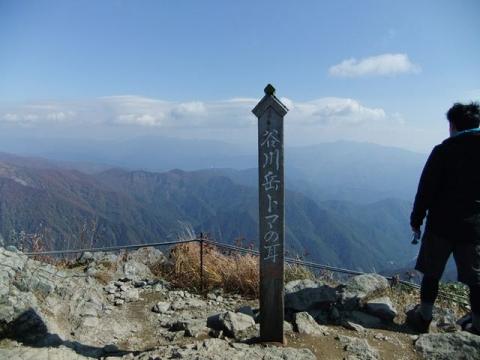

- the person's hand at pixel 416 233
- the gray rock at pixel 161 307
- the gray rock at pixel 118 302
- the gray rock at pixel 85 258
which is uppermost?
the person's hand at pixel 416 233

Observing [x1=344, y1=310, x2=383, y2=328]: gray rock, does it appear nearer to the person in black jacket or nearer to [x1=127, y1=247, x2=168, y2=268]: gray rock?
the person in black jacket

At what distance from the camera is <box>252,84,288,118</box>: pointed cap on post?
4121 millimetres

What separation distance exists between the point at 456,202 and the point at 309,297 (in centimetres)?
239

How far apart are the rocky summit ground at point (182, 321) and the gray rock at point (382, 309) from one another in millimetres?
14

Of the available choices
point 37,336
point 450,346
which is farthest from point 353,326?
point 37,336

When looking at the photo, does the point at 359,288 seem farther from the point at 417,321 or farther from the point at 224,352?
the point at 224,352

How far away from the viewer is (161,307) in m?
6.21

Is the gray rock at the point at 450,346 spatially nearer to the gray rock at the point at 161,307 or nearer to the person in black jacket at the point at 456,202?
the person in black jacket at the point at 456,202

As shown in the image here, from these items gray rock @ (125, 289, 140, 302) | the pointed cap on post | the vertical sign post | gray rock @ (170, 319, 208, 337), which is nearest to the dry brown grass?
gray rock @ (125, 289, 140, 302)

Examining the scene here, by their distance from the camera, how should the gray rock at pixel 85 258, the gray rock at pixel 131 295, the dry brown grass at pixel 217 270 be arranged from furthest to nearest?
the gray rock at pixel 85 258 → the dry brown grass at pixel 217 270 → the gray rock at pixel 131 295

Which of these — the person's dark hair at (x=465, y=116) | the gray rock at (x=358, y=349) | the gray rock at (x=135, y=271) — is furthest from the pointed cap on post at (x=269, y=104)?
the gray rock at (x=135, y=271)

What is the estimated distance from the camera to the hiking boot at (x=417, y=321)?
4.93 meters

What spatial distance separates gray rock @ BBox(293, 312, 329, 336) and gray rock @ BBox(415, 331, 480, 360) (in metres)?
1.09

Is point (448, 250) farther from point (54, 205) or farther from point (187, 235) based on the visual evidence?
point (54, 205)
